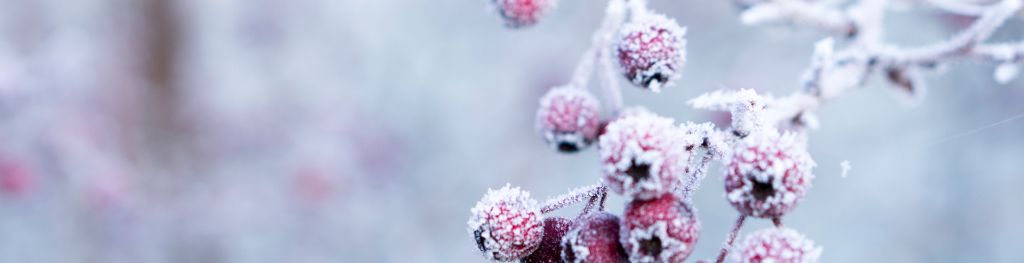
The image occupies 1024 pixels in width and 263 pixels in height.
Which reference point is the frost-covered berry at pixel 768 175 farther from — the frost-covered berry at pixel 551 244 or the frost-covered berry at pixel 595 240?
the frost-covered berry at pixel 551 244

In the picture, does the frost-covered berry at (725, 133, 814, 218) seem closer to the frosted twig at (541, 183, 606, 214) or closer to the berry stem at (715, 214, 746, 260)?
the berry stem at (715, 214, 746, 260)

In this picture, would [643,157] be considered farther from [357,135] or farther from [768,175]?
[357,135]

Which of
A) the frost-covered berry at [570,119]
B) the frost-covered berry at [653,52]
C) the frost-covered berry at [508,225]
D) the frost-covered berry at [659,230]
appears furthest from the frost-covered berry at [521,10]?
the frost-covered berry at [659,230]

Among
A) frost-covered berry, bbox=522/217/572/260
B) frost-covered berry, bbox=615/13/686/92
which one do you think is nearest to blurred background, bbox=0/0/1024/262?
frost-covered berry, bbox=615/13/686/92

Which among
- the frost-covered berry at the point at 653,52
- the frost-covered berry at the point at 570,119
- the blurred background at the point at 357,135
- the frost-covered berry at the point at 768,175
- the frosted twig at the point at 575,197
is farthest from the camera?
the blurred background at the point at 357,135

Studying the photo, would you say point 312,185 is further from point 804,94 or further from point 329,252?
point 804,94

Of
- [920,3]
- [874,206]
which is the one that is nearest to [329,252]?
[874,206]
